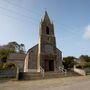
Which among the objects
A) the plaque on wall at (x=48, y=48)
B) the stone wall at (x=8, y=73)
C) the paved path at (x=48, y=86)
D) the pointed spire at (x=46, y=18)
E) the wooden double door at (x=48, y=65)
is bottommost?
the paved path at (x=48, y=86)

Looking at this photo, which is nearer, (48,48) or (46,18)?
(48,48)

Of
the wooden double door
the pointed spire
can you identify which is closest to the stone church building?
the wooden double door

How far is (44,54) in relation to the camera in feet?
100.0

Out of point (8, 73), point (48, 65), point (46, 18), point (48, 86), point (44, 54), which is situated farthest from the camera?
point (46, 18)

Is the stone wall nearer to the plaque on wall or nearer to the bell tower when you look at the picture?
the bell tower

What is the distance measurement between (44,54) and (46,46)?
2.27 m

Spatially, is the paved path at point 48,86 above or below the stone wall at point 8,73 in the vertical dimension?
below

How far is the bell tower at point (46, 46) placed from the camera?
3027 centimetres

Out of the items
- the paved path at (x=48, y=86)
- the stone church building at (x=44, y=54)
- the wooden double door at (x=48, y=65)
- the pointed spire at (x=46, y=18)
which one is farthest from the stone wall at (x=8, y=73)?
the pointed spire at (x=46, y=18)

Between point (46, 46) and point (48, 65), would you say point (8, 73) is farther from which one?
point (46, 46)

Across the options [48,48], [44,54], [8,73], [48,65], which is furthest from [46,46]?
[8,73]

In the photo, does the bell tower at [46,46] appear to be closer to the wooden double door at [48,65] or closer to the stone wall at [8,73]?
the wooden double door at [48,65]

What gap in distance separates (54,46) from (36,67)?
6.82 meters

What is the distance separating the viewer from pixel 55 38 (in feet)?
109
